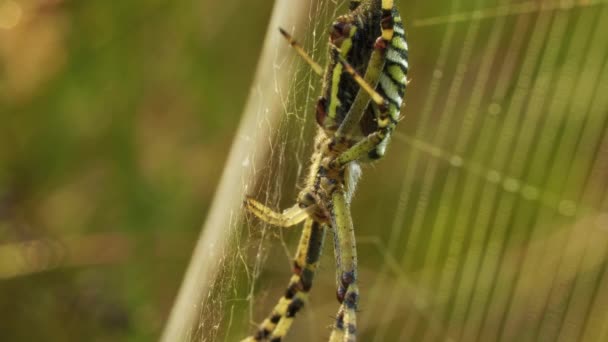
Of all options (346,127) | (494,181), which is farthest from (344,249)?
(494,181)

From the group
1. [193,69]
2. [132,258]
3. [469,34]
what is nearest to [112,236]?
[132,258]

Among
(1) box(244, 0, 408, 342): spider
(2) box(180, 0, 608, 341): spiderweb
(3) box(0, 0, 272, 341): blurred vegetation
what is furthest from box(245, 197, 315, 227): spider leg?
(3) box(0, 0, 272, 341): blurred vegetation

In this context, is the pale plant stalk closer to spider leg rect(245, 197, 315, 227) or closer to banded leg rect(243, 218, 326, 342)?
spider leg rect(245, 197, 315, 227)

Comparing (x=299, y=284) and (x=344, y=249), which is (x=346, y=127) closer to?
(x=344, y=249)

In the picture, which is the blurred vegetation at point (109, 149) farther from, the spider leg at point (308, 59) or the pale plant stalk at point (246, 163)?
the spider leg at point (308, 59)

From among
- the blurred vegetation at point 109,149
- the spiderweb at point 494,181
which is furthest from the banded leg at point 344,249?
the blurred vegetation at point 109,149

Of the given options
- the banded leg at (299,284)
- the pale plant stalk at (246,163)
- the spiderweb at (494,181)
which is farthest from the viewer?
the spiderweb at (494,181)

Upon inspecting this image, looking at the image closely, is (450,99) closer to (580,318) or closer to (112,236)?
(580,318)

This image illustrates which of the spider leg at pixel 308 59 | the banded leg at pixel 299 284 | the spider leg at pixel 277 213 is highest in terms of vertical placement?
the spider leg at pixel 308 59
